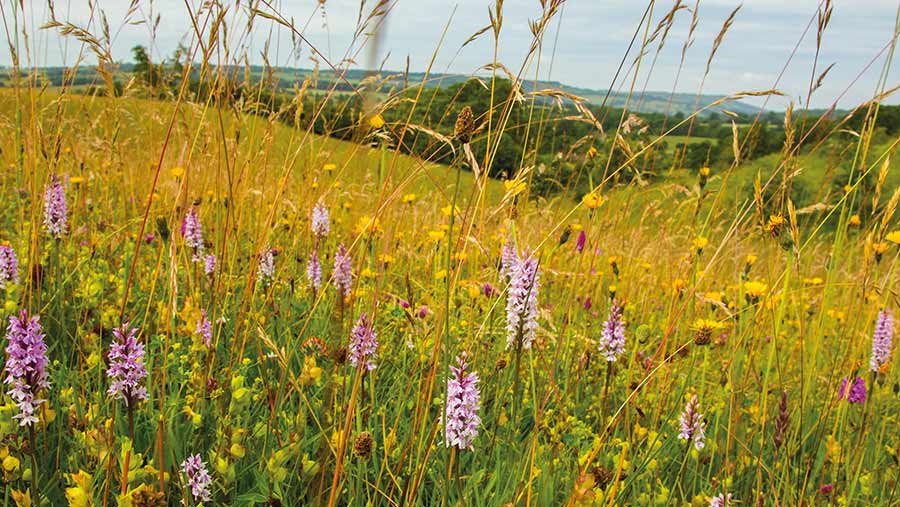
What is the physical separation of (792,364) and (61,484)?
2961 millimetres

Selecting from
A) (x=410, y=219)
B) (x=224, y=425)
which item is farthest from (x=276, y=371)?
(x=410, y=219)

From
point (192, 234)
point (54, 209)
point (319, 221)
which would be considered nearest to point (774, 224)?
point (319, 221)

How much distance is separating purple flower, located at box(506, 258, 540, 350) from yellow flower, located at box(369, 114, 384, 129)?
55 centimetres

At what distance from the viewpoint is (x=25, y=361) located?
1067mm

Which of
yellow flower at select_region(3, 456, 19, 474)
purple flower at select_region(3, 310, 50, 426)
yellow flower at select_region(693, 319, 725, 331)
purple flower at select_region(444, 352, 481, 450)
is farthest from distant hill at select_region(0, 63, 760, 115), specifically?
yellow flower at select_region(3, 456, 19, 474)

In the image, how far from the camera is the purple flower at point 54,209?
7.37 ft

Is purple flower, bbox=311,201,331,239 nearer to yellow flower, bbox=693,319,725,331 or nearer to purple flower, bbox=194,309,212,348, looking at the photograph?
purple flower, bbox=194,309,212,348

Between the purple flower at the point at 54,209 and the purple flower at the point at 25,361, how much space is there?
1.29 metres

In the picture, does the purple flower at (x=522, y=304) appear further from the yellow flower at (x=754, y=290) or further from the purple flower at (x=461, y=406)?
the yellow flower at (x=754, y=290)

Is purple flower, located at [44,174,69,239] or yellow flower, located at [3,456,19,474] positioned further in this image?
purple flower, located at [44,174,69,239]

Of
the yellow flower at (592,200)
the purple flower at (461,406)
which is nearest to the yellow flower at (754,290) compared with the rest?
the yellow flower at (592,200)

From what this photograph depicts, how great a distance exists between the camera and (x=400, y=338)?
2.45 metres

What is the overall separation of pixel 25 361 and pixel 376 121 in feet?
3.56

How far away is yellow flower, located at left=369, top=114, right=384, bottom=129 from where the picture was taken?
5.54ft
